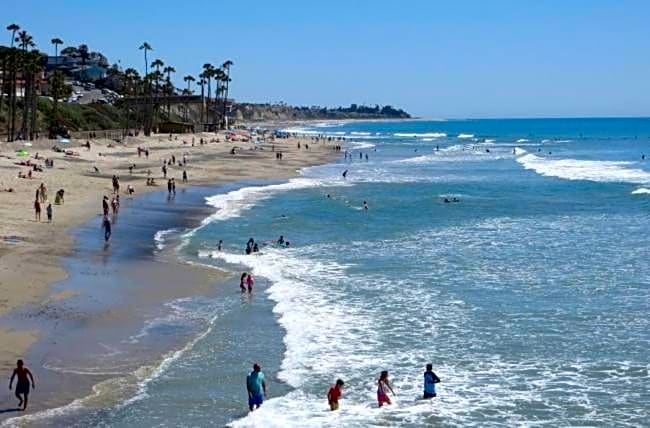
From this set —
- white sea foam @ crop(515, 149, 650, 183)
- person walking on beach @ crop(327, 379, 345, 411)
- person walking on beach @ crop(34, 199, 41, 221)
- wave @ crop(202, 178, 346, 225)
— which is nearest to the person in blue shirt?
person walking on beach @ crop(327, 379, 345, 411)

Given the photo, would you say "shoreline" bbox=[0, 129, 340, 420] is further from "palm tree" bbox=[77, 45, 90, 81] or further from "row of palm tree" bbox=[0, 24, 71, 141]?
"palm tree" bbox=[77, 45, 90, 81]

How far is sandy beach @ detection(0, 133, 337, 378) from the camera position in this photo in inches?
886

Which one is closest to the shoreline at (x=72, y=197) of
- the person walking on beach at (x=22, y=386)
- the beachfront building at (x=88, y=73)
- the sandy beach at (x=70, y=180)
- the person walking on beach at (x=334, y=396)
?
the sandy beach at (x=70, y=180)

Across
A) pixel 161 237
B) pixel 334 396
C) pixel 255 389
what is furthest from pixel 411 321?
pixel 161 237

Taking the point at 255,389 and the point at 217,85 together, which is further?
the point at 217,85

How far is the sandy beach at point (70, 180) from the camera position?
22.5 meters

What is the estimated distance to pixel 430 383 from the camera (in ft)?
51.0

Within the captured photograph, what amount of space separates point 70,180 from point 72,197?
5860 millimetres

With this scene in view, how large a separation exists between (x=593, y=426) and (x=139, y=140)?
76784mm

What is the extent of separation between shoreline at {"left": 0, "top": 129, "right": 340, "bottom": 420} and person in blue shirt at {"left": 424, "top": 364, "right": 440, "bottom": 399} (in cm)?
783

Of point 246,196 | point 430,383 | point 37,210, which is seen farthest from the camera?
point 246,196

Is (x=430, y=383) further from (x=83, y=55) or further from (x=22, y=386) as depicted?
(x=83, y=55)

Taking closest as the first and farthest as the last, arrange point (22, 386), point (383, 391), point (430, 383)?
point (22, 386) < point (383, 391) < point (430, 383)

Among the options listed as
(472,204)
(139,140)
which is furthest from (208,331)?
(139,140)
